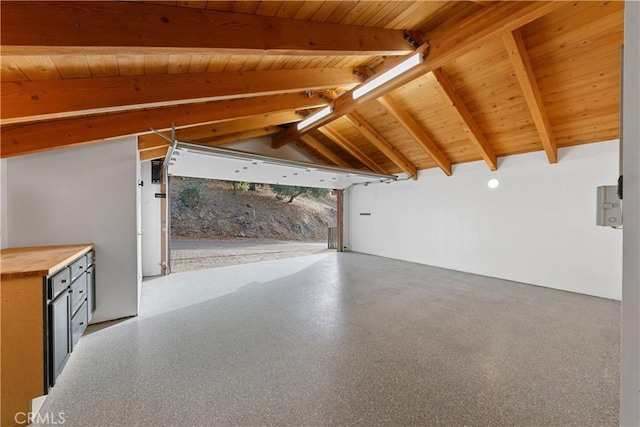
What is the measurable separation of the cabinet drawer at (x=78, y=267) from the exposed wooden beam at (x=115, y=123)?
1204 millimetres

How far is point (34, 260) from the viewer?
81.0 inches

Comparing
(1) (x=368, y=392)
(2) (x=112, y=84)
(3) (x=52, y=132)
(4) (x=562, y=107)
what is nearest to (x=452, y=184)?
(4) (x=562, y=107)

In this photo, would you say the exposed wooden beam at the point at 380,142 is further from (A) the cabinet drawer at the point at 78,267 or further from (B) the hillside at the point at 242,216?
(B) the hillside at the point at 242,216

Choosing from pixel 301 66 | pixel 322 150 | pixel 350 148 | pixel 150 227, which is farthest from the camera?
pixel 322 150

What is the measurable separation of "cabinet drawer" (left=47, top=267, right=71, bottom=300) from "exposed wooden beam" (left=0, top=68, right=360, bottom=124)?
4.02ft

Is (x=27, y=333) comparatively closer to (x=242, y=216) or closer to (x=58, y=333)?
(x=58, y=333)

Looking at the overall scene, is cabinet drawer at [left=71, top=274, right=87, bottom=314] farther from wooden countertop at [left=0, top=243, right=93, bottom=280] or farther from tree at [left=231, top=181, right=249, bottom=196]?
tree at [left=231, top=181, right=249, bottom=196]

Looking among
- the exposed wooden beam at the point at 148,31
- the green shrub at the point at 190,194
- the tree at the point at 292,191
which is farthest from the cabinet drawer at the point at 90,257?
the tree at the point at 292,191

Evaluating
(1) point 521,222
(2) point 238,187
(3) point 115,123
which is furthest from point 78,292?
(2) point 238,187

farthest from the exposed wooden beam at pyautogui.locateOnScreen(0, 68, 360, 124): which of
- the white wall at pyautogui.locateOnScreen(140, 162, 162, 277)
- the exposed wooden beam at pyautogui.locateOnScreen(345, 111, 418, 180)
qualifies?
the white wall at pyautogui.locateOnScreen(140, 162, 162, 277)

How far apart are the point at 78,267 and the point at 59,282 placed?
1.66 ft

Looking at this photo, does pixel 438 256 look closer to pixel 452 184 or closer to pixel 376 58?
pixel 452 184

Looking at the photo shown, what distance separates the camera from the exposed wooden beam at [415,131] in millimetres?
4543

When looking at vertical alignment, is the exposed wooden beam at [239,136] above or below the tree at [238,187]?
above
